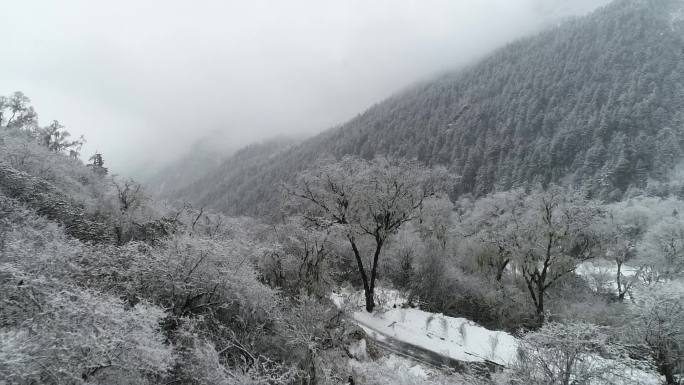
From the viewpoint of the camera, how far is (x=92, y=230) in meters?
17.7

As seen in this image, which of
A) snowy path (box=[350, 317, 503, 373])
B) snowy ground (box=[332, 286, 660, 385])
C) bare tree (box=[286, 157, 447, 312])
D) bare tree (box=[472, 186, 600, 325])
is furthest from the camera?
bare tree (box=[472, 186, 600, 325])

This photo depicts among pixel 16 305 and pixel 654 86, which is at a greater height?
pixel 654 86

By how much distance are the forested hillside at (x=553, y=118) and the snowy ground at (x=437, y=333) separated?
7439cm

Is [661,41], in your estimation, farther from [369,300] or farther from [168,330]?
[168,330]

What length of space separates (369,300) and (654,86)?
123970 mm

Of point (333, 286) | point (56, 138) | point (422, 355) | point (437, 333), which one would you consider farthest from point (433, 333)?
point (56, 138)

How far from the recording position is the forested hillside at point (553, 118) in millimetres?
95062

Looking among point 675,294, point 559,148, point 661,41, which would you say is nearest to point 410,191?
point 675,294

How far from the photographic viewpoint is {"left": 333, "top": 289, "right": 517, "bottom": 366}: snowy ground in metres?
19.4

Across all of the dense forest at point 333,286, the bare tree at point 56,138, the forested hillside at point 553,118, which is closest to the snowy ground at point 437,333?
the dense forest at point 333,286

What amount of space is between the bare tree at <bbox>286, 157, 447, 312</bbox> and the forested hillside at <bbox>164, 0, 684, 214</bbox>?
237 ft

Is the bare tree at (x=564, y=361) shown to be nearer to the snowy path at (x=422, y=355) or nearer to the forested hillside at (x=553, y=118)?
the snowy path at (x=422, y=355)

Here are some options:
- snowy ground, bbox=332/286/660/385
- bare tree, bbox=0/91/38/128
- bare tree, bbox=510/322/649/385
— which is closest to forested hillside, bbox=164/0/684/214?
bare tree, bbox=0/91/38/128

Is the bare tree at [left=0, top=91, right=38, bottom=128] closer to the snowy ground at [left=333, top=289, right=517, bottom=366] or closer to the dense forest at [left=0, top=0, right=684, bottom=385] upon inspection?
the dense forest at [left=0, top=0, right=684, bottom=385]
